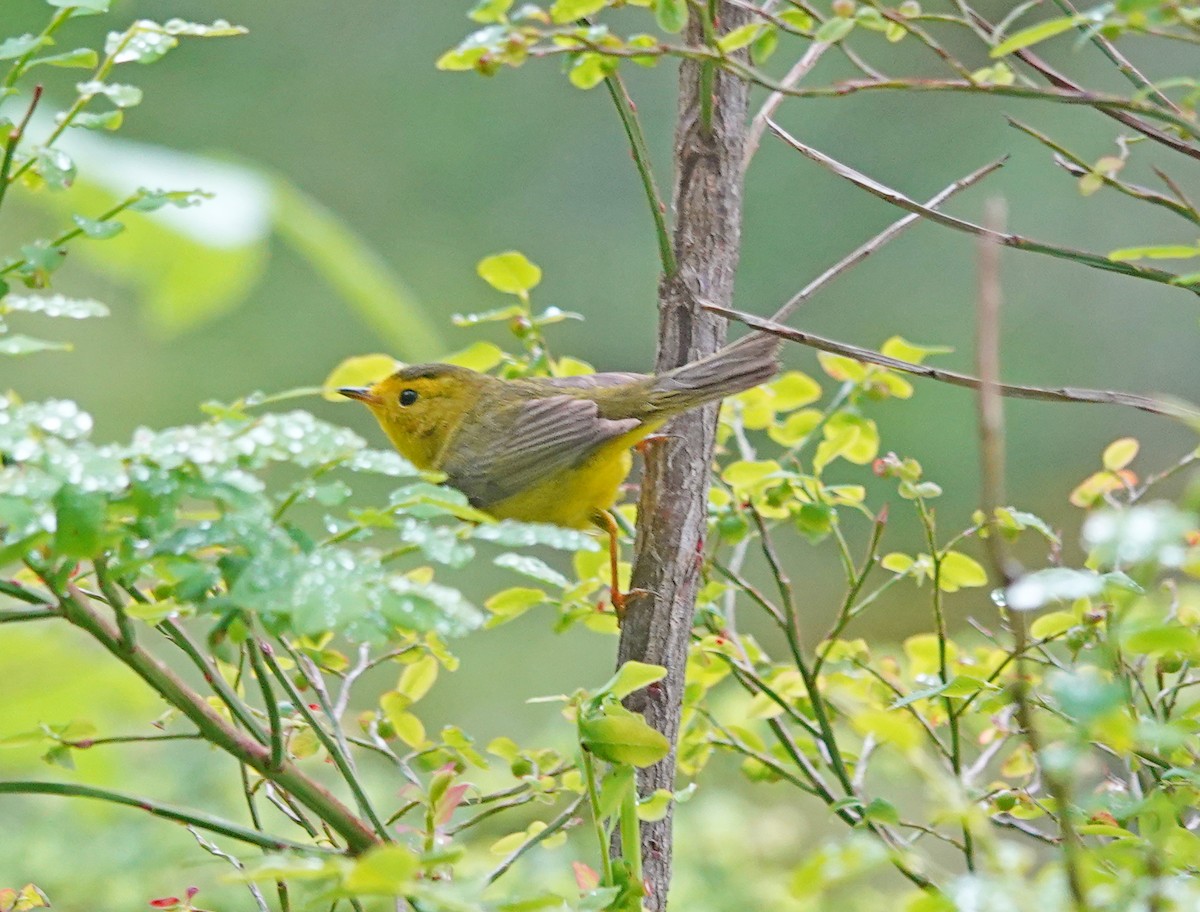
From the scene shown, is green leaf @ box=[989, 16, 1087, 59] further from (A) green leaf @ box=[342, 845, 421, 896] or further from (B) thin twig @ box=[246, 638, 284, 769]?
(B) thin twig @ box=[246, 638, 284, 769]

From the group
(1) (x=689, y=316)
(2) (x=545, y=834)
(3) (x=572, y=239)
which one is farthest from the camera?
(3) (x=572, y=239)

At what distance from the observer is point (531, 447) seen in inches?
93.0

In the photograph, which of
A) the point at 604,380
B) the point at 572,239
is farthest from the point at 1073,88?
the point at 572,239

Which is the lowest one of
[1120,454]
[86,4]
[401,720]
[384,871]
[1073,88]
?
[401,720]

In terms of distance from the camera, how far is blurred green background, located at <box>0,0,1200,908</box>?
5496mm

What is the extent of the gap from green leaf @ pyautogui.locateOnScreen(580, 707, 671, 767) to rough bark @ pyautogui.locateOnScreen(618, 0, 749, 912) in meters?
0.33

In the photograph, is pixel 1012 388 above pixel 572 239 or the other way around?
above

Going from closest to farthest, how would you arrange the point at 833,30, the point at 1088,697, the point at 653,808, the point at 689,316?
1. the point at 1088,697
2. the point at 833,30
3. the point at 653,808
4. the point at 689,316

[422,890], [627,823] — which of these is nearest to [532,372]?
[627,823]

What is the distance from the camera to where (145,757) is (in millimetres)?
2924

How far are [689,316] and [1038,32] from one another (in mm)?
667

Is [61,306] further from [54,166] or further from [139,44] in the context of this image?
[139,44]

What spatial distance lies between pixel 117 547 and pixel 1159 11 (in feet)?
2.38

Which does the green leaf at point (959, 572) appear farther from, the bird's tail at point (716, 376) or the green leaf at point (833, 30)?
the green leaf at point (833, 30)
